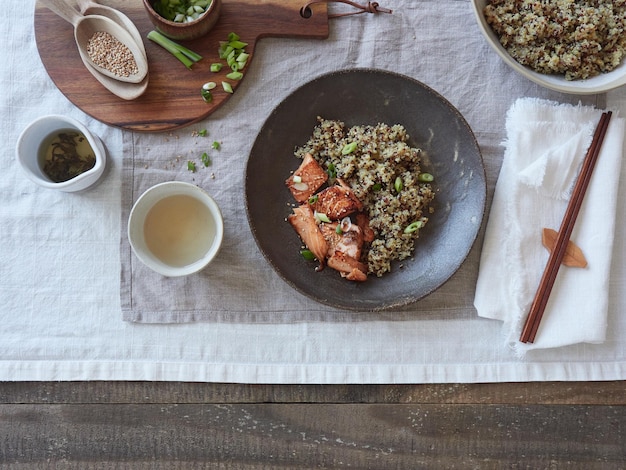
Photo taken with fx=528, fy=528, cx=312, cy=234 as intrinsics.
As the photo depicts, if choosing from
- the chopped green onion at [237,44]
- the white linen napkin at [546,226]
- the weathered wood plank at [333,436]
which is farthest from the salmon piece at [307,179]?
the weathered wood plank at [333,436]

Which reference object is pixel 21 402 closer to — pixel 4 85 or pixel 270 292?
pixel 270 292

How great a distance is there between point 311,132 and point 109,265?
0.69 meters

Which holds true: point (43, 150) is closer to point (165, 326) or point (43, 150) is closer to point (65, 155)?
point (65, 155)

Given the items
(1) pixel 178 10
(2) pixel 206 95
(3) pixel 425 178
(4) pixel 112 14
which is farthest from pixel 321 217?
(4) pixel 112 14

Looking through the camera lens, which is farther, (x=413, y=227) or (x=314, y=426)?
(x=314, y=426)

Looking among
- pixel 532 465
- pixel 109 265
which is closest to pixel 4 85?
pixel 109 265

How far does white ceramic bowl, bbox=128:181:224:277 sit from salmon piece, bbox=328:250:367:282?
31 cm

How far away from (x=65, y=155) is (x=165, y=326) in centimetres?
55

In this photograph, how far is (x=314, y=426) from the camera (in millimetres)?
1537

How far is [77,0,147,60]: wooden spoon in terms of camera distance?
1.47 m

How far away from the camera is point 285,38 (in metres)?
1.55

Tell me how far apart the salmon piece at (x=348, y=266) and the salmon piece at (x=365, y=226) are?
0.07 meters

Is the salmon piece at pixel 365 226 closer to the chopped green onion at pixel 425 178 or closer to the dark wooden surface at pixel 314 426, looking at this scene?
the chopped green onion at pixel 425 178

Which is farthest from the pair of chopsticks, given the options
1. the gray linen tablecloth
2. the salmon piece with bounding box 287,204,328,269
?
the salmon piece with bounding box 287,204,328,269
